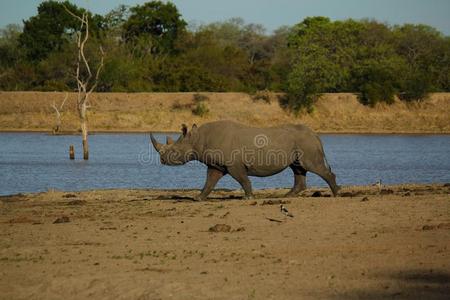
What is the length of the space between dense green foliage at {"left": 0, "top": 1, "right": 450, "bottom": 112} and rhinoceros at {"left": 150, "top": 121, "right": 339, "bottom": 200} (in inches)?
1711

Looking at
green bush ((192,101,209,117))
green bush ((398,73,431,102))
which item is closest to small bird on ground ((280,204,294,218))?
green bush ((192,101,209,117))

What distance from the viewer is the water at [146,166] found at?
26719 mm

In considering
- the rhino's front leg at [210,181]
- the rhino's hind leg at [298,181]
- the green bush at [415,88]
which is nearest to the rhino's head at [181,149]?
the rhino's front leg at [210,181]

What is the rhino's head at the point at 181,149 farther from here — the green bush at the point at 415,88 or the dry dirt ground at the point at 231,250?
the green bush at the point at 415,88

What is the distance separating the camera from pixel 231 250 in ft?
39.6

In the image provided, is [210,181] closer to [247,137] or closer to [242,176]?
[242,176]

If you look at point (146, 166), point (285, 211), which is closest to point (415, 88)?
point (146, 166)

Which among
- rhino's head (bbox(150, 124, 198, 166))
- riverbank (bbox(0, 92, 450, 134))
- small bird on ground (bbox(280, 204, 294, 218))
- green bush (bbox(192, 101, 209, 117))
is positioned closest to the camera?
small bird on ground (bbox(280, 204, 294, 218))

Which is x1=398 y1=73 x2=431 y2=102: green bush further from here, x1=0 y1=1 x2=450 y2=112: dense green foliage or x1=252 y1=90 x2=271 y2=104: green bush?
x1=252 y1=90 x2=271 y2=104: green bush

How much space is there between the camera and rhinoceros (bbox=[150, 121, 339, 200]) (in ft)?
59.9

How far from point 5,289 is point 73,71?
5977 centimetres

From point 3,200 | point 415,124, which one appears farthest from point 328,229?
point 415,124

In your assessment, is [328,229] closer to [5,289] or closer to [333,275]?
[333,275]

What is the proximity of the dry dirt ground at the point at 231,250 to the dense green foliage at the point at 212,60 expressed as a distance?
46.5 meters
